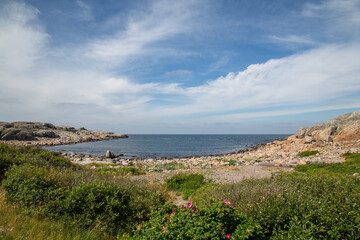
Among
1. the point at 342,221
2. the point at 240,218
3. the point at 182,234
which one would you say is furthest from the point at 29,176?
the point at 342,221

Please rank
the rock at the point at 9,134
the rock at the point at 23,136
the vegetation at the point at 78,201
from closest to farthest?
the vegetation at the point at 78,201, the rock at the point at 9,134, the rock at the point at 23,136

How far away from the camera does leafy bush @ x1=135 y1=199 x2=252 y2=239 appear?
3.38 meters

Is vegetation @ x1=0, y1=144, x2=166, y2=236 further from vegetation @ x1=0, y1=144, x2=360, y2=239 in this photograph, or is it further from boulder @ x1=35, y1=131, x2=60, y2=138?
boulder @ x1=35, y1=131, x2=60, y2=138

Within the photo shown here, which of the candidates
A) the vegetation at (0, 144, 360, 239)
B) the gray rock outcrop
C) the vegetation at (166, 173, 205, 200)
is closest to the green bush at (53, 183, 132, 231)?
the vegetation at (0, 144, 360, 239)

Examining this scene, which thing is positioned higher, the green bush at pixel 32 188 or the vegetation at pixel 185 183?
the green bush at pixel 32 188

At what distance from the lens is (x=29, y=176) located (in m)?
6.13

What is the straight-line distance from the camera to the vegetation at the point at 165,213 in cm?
365

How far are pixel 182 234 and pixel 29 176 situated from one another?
5238 mm

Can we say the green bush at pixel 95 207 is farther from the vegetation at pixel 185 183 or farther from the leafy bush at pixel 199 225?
the vegetation at pixel 185 183

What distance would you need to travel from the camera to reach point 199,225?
356cm

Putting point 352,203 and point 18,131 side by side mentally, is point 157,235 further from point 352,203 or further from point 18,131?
point 18,131

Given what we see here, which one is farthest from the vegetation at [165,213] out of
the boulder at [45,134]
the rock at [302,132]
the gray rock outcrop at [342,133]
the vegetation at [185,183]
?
the boulder at [45,134]

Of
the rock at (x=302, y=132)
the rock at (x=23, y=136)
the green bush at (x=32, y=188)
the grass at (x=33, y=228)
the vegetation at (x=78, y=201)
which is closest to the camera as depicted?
the grass at (x=33, y=228)

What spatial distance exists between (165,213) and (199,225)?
3.94ft
